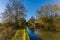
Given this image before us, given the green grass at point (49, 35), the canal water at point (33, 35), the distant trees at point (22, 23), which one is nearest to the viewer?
the green grass at point (49, 35)

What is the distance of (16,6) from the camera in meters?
5.64

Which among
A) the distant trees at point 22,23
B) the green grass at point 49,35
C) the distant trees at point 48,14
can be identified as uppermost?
the distant trees at point 48,14

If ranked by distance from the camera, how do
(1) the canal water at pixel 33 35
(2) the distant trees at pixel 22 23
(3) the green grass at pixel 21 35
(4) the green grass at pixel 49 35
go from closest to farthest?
(3) the green grass at pixel 21 35, (4) the green grass at pixel 49 35, (1) the canal water at pixel 33 35, (2) the distant trees at pixel 22 23

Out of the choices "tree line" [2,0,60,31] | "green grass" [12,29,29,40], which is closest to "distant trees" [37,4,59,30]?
"tree line" [2,0,60,31]

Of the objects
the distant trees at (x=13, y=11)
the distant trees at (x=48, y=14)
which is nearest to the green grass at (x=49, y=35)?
the distant trees at (x=48, y=14)

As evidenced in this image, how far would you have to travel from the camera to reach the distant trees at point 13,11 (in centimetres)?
555

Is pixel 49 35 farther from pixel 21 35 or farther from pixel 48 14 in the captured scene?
pixel 21 35

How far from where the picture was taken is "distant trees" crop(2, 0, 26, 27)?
18.2 ft

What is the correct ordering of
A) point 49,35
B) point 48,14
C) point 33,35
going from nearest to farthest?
point 49,35 → point 33,35 → point 48,14

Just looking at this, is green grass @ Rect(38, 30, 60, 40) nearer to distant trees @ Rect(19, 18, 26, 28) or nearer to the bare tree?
distant trees @ Rect(19, 18, 26, 28)

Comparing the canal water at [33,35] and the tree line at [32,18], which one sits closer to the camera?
the canal water at [33,35]

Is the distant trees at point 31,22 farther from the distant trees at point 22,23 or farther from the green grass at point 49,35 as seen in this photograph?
the green grass at point 49,35

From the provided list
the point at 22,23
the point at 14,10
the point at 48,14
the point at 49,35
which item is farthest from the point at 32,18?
the point at 49,35

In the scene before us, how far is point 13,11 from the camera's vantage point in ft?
18.6
